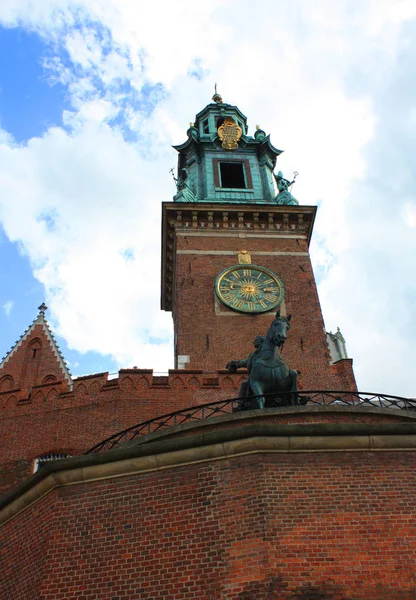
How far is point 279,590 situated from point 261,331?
16586mm

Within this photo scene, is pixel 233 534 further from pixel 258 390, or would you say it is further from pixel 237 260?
pixel 237 260

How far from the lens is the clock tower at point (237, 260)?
24.7 meters

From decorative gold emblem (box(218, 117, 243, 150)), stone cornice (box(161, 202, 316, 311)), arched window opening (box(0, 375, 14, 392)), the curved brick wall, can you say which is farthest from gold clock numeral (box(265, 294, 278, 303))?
the curved brick wall

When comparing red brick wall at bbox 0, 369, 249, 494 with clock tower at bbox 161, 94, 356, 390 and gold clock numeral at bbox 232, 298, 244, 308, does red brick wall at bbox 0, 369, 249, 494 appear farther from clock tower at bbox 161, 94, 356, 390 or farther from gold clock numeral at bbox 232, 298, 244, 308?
gold clock numeral at bbox 232, 298, 244, 308

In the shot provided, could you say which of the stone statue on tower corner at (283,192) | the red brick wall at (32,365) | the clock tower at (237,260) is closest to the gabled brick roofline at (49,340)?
the red brick wall at (32,365)

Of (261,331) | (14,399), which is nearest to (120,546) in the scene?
(14,399)

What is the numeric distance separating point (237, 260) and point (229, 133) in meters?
11.7

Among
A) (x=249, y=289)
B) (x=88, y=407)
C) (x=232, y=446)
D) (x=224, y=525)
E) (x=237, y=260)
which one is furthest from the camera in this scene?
(x=237, y=260)

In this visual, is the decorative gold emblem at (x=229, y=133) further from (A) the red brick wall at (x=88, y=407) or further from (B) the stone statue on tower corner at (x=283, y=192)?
(A) the red brick wall at (x=88, y=407)

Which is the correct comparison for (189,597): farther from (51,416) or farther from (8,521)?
(51,416)

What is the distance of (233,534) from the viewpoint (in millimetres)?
9578

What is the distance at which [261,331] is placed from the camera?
25109mm

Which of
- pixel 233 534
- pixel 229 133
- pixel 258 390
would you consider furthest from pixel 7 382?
pixel 229 133

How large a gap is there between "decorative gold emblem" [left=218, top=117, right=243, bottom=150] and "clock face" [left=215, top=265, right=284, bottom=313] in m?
11.1
